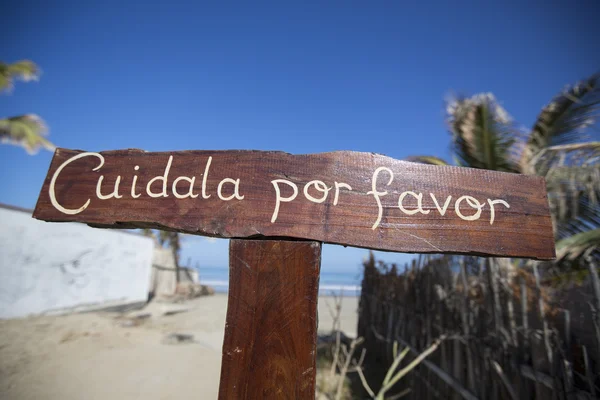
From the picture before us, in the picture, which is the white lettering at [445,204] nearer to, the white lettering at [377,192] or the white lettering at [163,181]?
the white lettering at [377,192]

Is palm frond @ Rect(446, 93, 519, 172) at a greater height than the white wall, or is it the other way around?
palm frond @ Rect(446, 93, 519, 172)

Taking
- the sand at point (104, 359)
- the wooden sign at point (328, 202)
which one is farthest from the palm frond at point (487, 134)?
the wooden sign at point (328, 202)

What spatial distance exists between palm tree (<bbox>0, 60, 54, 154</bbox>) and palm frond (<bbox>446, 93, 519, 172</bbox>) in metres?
9.36

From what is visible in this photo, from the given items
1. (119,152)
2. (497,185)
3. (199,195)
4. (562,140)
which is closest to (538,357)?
(497,185)

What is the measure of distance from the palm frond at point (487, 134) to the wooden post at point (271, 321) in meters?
4.06

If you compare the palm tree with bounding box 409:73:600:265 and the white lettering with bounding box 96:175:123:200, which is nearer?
the white lettering with bounding box 96:175:123:200

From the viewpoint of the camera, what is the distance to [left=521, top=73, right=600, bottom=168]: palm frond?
368 cm

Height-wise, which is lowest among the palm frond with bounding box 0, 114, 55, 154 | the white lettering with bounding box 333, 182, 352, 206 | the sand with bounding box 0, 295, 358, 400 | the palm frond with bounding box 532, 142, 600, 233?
the sand with bounding box 0, 295, 358, 400

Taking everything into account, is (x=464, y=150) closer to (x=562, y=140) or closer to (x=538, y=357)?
(x=562, y=140)

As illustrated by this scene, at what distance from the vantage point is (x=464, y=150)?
4434 mm

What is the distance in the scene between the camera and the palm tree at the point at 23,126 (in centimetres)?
751

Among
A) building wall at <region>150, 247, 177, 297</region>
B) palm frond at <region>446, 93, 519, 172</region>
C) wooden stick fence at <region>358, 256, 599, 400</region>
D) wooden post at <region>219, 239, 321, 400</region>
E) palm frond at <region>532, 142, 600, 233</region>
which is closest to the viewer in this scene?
wooden post at <region>219, 239, 321, 400</region>

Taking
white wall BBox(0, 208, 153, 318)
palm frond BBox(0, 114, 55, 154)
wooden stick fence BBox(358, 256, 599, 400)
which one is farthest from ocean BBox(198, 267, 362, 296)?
palm frond BBox(0, 114, 55, 154)

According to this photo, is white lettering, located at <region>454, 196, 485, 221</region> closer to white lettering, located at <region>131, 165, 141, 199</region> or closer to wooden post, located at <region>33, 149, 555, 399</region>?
wooden post, located at <region>33, 149, 555, 399</region>
